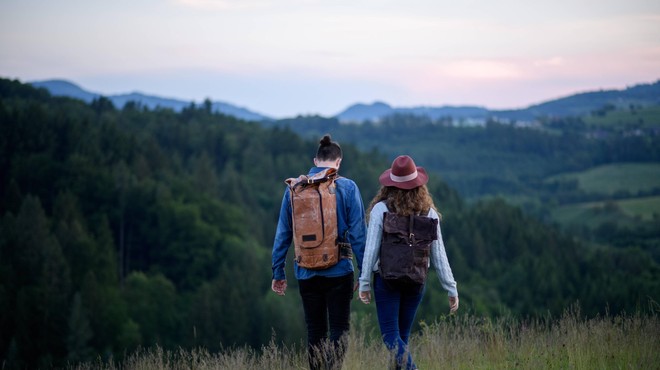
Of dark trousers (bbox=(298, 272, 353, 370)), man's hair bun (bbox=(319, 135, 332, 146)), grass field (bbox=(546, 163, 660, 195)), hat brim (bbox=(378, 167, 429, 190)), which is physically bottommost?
grass field (bbox=(546, 163, 660, 195))

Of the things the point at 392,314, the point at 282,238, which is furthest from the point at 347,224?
the point at 392,314

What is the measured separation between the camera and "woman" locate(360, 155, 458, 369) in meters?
6.55

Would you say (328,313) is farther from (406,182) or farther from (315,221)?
(406,182)

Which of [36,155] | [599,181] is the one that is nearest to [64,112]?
[36,155]

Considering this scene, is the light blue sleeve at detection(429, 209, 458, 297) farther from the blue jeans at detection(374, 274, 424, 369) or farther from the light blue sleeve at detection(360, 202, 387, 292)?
the light blue sleeve at detection(360, 202, 387, 292)

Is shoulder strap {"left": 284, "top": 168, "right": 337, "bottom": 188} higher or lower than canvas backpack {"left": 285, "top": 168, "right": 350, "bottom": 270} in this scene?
higher

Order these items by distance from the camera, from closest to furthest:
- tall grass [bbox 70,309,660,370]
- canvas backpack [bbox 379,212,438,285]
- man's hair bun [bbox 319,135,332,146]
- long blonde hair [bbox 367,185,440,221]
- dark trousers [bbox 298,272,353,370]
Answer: canvas backpack [bbox 379,212,438,285], long blonde hair [bbox 367,185,440,221], dark trousers [bbox 298,272,353,370], man's hair bun [bbox 319,135,332,146], tall grass [bbox 70,309,660,370]

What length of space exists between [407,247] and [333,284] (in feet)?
2.36

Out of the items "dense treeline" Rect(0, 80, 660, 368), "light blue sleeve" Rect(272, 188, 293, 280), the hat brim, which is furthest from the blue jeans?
"dense treeline" Rect(0, 80, 660, 368)

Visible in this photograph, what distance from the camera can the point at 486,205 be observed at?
4380 inches

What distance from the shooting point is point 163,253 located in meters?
74.3

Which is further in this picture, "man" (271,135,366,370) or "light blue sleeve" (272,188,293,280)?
"light blue sleeve" (272,188,293,280)

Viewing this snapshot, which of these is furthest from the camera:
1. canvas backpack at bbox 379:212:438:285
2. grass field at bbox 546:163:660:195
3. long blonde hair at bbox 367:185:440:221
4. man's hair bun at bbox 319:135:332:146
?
grass field at bbox 546:163:660:195

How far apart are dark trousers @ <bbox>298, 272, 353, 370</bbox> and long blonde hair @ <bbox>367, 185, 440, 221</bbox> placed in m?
0.68
